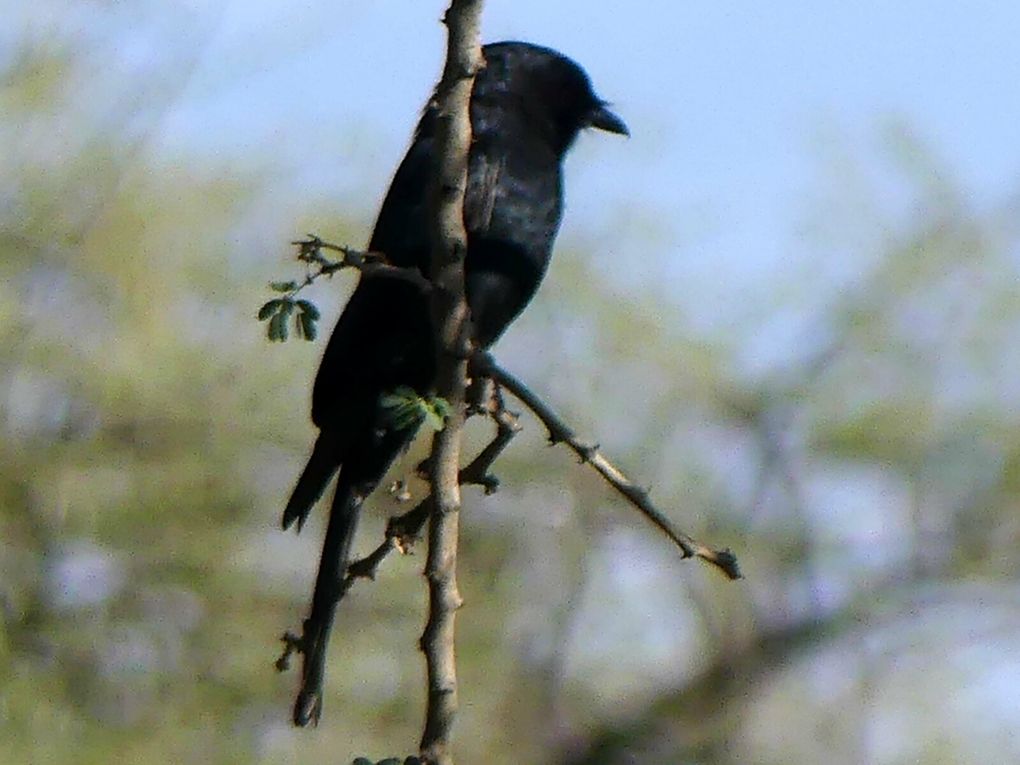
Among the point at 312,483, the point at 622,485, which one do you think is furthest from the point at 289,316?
the point at 312,483

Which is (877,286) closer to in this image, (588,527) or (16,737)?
(588,527)

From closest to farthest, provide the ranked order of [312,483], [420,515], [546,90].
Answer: [420,515] < [312,483] < [546,90]

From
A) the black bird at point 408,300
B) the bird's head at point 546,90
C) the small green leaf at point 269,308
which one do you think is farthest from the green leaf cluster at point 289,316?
the bird's head at point 546,90

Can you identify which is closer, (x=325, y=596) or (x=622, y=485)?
(x=622, y=485)

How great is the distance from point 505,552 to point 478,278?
320 inches

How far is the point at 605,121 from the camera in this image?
5379mm

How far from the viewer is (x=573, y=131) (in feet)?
17.4

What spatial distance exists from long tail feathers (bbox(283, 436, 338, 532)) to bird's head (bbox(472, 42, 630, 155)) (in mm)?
1124

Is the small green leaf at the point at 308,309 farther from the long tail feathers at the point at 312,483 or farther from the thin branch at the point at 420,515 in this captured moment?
the long tail feathers at the point at 312,483

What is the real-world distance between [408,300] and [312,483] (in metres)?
0.43

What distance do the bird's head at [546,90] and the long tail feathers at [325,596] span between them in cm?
111

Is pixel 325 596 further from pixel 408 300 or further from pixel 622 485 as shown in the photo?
pixel 622 485

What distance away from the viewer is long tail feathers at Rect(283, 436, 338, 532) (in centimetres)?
430

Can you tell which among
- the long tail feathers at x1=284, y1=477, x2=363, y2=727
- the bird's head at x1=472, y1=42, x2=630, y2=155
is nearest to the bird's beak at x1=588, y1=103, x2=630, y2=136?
the bird's head at x1=472, y1=42, x2=630, y2=155
